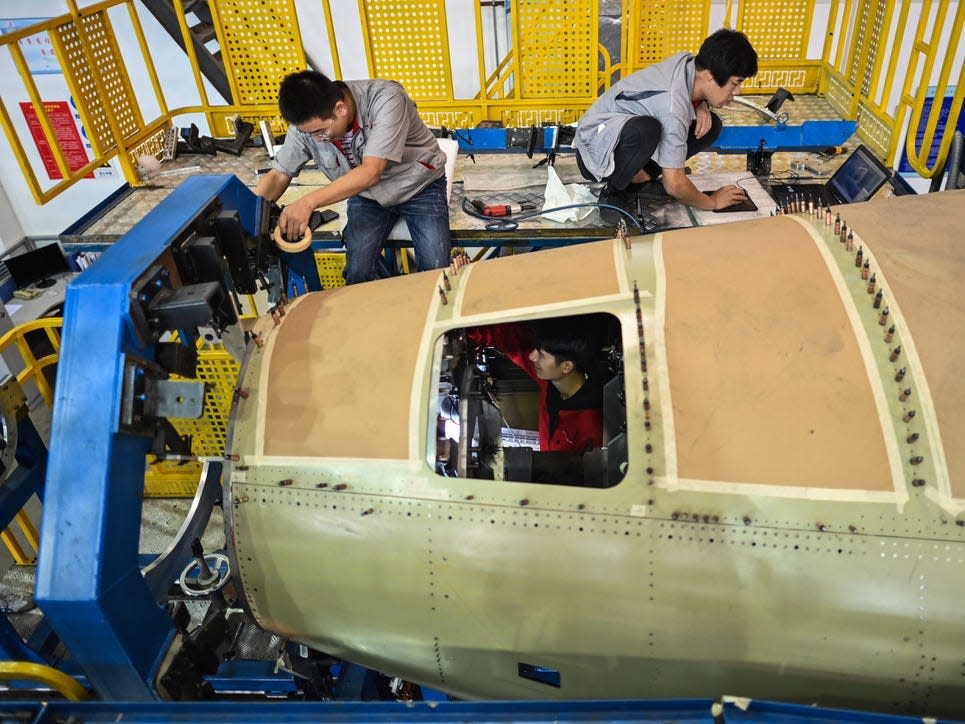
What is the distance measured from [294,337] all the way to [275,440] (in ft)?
1.65

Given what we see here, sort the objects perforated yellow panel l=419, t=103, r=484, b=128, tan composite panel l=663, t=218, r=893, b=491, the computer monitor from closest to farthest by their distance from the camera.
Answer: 1. tan composite panel l=663, t=218, r=893, b=491
2. perforated yellow panel l=419, t=103, r=484, b=128
3. the computer monitor

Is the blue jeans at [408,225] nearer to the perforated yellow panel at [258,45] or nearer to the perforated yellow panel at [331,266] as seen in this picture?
the perforated yellow panel at [331,266]

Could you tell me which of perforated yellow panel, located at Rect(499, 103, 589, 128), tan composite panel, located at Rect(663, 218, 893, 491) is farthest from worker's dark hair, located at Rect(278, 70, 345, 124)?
perforated yellow panel, located at Rect(499, 103, 589, 128)

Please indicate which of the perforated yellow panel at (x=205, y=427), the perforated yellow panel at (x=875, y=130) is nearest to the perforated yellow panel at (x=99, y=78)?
the perforated yellow panel at (x=205, y=427)

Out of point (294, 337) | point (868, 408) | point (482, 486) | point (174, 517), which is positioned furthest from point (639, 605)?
point (174, 517)

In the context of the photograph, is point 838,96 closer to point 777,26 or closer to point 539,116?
point 777,26

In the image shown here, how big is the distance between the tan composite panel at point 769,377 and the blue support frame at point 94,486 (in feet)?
6.05

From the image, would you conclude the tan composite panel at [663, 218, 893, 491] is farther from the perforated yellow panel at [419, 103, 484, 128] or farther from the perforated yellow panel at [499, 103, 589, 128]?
the perforated yellow panel at [419, 103, 484, 128]

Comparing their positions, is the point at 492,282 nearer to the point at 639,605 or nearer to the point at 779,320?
the point at 779,320

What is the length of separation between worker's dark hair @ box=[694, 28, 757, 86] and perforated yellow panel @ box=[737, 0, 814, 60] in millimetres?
2638

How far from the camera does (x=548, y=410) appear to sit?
152 inches

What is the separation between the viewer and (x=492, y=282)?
10.1 ft

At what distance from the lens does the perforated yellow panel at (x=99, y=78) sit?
236 inches

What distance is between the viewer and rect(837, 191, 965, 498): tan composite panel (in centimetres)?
237
